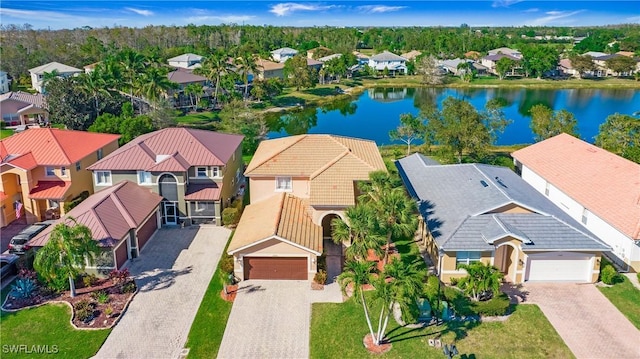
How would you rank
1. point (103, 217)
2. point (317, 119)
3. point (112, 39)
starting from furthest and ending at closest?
point (112, 39)
point (317, 119)
point (103, 217)

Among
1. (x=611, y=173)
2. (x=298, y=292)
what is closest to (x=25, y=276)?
(x=298, y=292)

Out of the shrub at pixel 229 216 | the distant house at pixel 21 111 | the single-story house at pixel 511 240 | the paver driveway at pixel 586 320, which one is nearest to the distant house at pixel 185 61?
the distant house at pixel 21 111

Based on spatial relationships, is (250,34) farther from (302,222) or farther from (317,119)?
(302,222)

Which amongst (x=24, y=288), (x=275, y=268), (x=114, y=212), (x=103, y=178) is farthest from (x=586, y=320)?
(x=103, y=178)

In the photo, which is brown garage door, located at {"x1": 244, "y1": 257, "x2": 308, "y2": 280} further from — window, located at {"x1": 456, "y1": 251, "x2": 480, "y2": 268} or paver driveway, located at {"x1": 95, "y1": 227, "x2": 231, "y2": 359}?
window, located at {"x1": 456, "y1": 251, "x2": 480, "y2": 268}

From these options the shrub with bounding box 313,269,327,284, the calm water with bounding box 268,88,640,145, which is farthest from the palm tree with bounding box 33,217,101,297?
the calm water with bounding box 268,88,640,145

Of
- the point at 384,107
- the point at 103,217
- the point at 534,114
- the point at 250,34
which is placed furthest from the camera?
the point at 250,34

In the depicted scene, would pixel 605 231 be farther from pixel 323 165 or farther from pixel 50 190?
pixel 50 190
